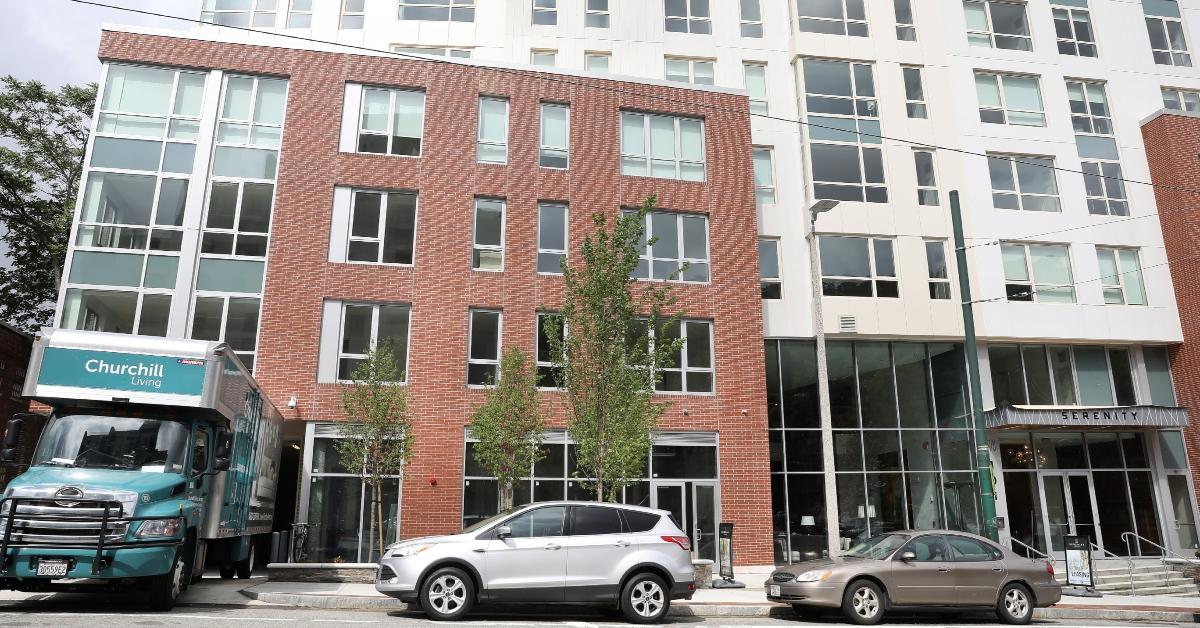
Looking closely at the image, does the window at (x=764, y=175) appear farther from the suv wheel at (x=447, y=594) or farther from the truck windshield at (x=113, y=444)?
the truck windshield at (x=113, y=444)

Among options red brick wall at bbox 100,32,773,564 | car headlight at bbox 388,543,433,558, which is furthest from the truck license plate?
red brick wall at bbox 100,32,773,564

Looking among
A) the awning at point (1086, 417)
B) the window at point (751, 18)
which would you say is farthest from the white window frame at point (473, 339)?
the awning at point (1086, 417)

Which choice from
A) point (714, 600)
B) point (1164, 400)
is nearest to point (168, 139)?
point (714, 600)

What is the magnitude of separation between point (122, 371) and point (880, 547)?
11.3 meters

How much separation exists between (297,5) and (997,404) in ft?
77.7

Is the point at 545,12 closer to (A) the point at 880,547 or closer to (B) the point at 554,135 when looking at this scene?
(B) the point at 554,135

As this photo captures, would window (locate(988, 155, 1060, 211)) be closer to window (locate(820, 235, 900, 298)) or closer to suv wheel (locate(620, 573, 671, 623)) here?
window (locate(820, 235, 900, 298))

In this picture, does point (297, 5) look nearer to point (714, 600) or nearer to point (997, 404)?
point (714, 600)

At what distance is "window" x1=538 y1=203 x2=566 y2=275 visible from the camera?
21312mm

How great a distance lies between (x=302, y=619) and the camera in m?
10.1

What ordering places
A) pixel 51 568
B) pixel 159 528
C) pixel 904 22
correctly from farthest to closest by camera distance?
pixel 904 22
pixel 159 528
pixel 51 568

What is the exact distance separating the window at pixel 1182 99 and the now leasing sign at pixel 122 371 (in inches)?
1182

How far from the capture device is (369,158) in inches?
827

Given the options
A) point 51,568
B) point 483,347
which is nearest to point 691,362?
point 483,347
